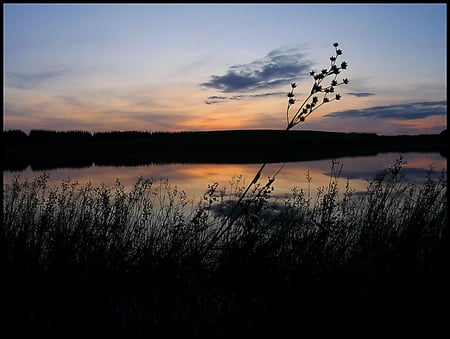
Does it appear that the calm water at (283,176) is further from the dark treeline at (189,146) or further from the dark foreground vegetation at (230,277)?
the dark treeline at (189,146)

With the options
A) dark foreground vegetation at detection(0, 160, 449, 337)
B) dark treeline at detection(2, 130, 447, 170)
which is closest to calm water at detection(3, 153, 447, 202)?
dark foreground vegetation at detection(0, 160, 449, 337)

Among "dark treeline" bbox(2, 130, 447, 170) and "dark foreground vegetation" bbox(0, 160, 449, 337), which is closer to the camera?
"dark foreground vegetation" bbox(0, 160, 449, 337)

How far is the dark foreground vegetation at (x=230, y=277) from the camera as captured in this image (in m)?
3.45

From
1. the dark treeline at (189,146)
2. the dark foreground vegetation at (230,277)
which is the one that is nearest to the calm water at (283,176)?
the dark foreground vegetation at (230,277)

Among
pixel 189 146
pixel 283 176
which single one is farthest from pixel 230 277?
pixel 189 146

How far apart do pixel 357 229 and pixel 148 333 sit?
12.2 feet

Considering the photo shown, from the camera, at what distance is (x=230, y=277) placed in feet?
17.0

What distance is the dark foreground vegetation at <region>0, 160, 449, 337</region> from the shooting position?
3445 mm

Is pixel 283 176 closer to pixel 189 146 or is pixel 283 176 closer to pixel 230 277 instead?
pixel 230 277

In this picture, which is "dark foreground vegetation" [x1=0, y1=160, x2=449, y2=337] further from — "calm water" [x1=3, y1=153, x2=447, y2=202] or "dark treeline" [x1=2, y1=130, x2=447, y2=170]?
"dark treeline" [x1=2, y1=130, x2=447, y2=170]

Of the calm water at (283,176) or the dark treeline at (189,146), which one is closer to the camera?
the calm water at (283,176)

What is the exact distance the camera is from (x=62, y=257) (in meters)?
5.61

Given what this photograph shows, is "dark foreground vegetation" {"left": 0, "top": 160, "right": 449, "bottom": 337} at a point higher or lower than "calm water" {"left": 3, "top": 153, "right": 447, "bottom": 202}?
lower

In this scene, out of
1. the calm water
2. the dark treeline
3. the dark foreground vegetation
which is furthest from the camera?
the dark treeline
